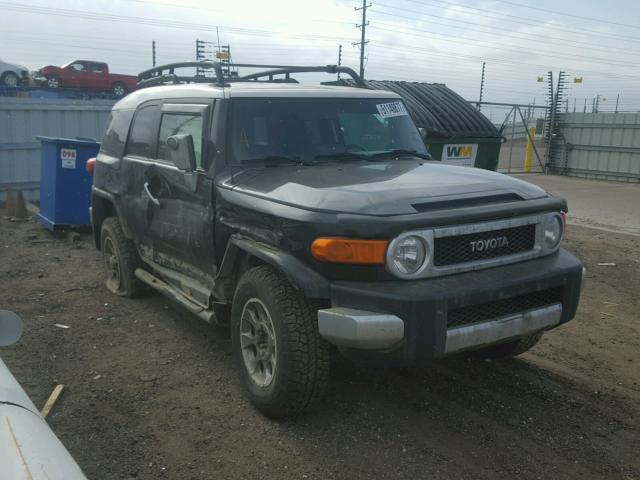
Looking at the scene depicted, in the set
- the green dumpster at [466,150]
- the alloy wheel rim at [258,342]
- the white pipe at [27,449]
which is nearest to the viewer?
the white pipe at [27,449]

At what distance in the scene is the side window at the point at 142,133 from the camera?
514cm

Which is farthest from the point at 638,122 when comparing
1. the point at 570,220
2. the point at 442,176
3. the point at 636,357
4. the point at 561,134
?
the point at 442,176

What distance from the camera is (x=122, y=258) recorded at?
18.9ft

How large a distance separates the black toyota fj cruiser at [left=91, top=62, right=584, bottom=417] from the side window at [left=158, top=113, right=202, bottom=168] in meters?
0.02

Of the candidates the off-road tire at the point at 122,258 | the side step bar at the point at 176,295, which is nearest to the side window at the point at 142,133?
the off-road tire at the point at 122,258

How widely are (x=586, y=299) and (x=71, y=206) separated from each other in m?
6.75

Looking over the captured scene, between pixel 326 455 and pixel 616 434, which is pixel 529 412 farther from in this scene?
pixel 326 455

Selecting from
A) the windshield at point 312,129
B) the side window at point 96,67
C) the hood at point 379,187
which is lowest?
the hood at point 379,187

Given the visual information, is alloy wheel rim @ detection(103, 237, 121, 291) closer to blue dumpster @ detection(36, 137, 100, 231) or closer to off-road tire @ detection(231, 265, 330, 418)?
blue dumpster @ detection(36, 137, 100, 231)

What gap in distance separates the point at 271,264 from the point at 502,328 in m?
1.28

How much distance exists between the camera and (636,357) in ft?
15.1

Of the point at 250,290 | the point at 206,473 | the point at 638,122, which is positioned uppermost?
the point at 638,122

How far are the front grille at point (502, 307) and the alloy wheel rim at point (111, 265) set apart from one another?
380cm

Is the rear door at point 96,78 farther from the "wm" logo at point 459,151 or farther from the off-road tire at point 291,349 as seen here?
the off-road tire at point 291,349
